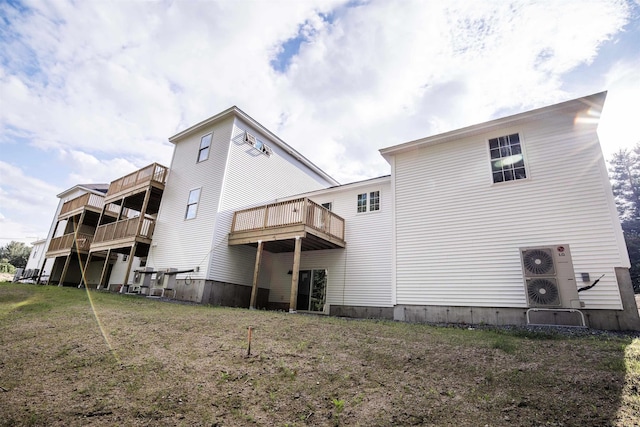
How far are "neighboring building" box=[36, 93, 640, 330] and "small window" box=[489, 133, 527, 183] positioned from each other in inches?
1.6

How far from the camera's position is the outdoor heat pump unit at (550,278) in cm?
755

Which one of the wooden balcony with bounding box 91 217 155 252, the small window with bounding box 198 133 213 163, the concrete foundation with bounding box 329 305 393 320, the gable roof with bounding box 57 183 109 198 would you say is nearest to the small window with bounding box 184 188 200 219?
the small window with bounding box 198 133 213 163

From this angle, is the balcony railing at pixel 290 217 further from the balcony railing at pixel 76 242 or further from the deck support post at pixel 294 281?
the balcony railing at pixel 76 242

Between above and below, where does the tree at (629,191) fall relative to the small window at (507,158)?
above

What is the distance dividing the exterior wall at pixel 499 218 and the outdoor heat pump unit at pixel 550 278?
15.3 inches

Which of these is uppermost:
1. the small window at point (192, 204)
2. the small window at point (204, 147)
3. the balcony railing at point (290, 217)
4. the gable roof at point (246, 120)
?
the gable roof at point (246, 120)

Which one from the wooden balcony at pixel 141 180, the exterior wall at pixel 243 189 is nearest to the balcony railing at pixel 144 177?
the wooden balcony at pixel 141 180

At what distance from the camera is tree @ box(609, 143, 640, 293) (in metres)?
24.8

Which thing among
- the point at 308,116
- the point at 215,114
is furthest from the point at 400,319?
the point at 215,114

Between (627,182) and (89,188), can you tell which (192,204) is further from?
(627,182)

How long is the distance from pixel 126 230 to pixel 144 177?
3125 mm

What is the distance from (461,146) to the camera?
1053 centimetres

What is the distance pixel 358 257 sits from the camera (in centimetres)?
1369

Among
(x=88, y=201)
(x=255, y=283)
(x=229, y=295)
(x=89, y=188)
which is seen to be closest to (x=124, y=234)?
(x=88, y=201)
